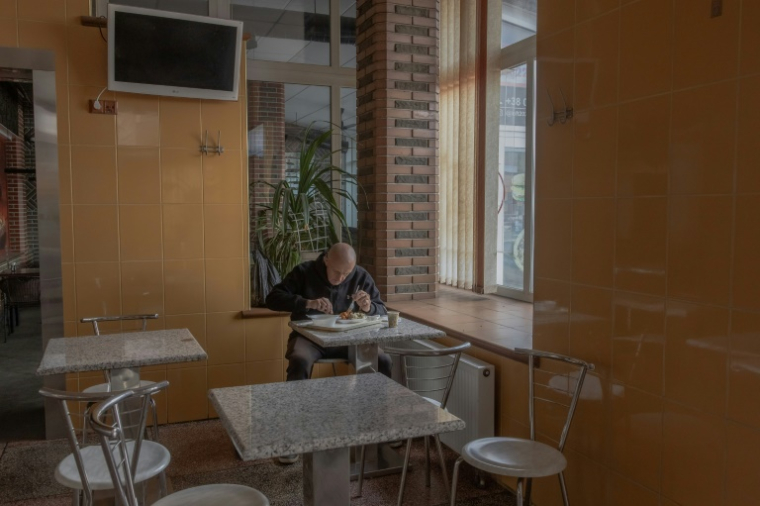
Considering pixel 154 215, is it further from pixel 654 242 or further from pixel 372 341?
pixel 654 242

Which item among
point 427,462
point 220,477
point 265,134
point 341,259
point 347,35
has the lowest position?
point 220,477

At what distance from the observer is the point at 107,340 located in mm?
3107

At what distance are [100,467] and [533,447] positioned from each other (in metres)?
1.64

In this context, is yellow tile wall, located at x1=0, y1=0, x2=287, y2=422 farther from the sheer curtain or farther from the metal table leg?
the sheer curtain

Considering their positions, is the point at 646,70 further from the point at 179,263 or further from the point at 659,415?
the point at 179,263

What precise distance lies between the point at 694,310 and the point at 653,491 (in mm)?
717

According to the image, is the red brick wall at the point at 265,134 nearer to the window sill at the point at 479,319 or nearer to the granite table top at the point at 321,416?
the window sill at the point at 479,319

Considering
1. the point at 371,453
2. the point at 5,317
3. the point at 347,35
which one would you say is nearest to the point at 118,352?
the point at 371,453

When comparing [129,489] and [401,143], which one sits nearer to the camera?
[129,489]

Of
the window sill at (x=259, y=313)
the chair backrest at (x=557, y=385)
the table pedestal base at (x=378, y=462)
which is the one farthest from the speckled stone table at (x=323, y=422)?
the window sill at (x=259, y=313)

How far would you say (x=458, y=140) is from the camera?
198 inches

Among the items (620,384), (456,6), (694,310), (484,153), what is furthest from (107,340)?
(456,6)

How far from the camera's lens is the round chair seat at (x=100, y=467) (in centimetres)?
219

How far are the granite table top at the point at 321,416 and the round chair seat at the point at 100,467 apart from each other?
454 millimetres
